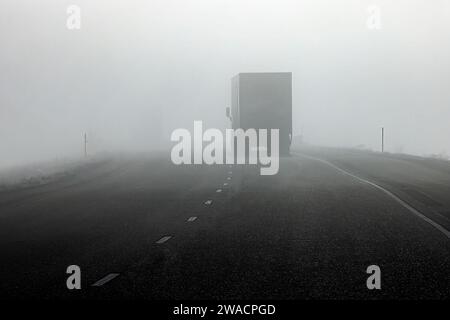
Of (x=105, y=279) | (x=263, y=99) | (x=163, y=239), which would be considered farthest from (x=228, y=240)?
(x=263, y=99)

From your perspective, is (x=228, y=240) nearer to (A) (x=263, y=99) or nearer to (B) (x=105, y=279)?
(B) (x=105, y=279)

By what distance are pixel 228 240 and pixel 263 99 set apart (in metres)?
25.9

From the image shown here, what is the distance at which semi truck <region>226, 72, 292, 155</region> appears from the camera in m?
34.9

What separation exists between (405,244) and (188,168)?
20156 mm

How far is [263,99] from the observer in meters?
35.0

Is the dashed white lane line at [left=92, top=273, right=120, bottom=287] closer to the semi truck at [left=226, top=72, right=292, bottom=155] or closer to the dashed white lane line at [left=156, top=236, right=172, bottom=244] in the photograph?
the dashed white lane line at [left=156, top=236, right=172, bottom=244]

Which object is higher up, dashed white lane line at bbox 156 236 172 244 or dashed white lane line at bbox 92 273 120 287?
dashed white lane line at bbox 92 273 120 287

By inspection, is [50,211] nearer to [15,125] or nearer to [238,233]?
Result: [238,233]

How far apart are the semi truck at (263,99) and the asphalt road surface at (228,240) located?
1567cm

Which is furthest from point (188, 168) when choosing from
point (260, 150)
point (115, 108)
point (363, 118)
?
point (363, 118)

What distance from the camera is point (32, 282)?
6945mm

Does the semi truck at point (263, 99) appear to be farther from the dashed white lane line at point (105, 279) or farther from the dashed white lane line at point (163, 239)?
the dashed white lane line at point (105, 279)

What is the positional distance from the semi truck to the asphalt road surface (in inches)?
617

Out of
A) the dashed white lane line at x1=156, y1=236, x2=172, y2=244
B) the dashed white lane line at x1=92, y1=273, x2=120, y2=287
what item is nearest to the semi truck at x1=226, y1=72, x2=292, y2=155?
the dashed white lane line at x1=156, y1=236, x2=172, y2=244
